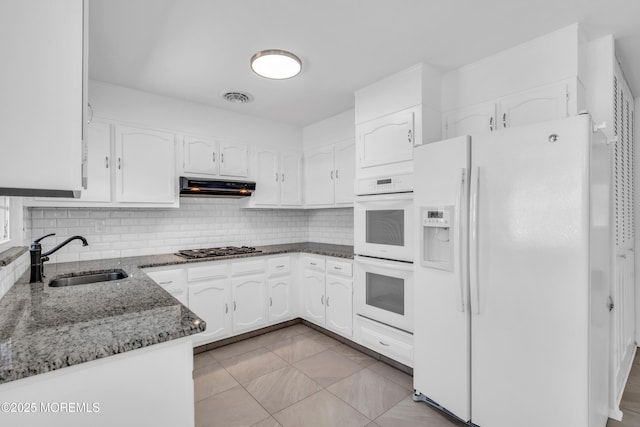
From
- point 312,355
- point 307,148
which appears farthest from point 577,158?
point 307,148

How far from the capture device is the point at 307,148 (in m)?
4.06

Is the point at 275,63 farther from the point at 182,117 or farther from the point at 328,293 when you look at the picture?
the point at 328,293

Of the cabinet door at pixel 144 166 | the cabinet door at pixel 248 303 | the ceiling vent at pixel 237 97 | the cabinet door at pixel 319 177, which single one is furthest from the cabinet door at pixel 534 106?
the cabinet door at pixel 144 166

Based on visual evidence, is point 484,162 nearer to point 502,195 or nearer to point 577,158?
point 502,195

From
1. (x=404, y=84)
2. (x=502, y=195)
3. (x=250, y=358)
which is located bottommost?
(x=250, y=358)

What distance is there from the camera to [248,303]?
3287 mm

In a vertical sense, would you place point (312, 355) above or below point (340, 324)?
below

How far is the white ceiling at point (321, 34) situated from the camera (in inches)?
70.2

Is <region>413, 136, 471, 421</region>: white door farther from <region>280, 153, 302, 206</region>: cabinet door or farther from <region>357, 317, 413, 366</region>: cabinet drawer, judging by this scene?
<region>280, 153, 302, 206</region>: cabinet door

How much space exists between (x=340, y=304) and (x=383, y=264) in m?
0.80

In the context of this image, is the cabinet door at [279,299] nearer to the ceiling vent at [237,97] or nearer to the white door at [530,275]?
the ceiling vent at [237,97]

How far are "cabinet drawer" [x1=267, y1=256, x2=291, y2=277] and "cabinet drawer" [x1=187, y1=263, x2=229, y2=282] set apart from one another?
1.63 ft

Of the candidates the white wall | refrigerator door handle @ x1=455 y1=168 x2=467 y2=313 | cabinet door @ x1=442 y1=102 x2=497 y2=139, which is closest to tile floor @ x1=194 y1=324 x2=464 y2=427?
refrigerator door handle @ x1=455 y1=168 x2=467 y2=313

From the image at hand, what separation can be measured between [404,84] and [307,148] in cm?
173
